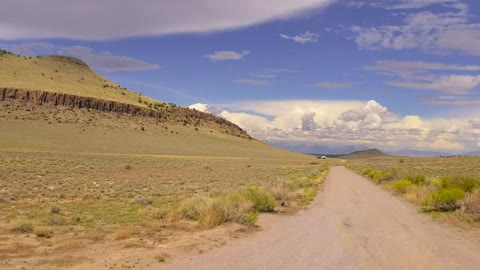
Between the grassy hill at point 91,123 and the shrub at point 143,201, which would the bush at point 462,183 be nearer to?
the shrub at point 143,201

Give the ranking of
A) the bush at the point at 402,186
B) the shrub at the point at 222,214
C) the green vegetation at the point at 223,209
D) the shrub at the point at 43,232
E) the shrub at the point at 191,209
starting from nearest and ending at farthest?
1. the shrub at the point at 43,232
2. the shrub at the point at 222,214
3. the green vegetation at the point at 223,209
4. the shrub at the point at 191,209
5. the bush at the point at 402,186

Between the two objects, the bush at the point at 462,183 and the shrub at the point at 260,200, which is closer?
the shrub at the point at 260,200

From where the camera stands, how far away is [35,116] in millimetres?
98188

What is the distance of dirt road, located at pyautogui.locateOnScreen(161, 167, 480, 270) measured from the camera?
428 inches

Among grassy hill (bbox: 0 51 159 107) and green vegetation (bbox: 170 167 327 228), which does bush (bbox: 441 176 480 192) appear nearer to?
green vegetation (bbox: 170 167 327 228)

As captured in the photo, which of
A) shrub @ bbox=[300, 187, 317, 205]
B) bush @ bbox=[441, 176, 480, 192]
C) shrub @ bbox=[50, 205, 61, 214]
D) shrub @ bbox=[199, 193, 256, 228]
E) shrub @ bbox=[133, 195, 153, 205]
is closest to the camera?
shrub @ bbox=[199, 193, 256, 228]

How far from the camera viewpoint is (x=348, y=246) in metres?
13.0

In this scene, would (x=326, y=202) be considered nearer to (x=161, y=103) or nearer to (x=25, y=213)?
(x=25, y=213)

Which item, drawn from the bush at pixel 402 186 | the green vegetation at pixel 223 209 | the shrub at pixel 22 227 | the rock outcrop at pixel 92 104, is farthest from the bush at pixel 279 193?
the rock outcrop at pixel 92 104

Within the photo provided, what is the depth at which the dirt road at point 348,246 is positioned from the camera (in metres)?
10.9

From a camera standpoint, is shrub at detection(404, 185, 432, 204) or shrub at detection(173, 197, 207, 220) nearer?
shrub at detection(173, 197, 207, 220)

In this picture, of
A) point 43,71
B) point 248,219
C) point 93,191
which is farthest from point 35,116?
point 248,219

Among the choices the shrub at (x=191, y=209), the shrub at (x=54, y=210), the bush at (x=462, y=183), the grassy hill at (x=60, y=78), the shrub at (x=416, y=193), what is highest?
the grassy hill at (x=60, y=78)

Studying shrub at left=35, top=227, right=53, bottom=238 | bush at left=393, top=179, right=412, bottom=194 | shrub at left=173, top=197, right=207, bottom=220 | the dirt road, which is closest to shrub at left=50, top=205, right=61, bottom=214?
shrub at left=35, top=227, right=53, bottom=238
